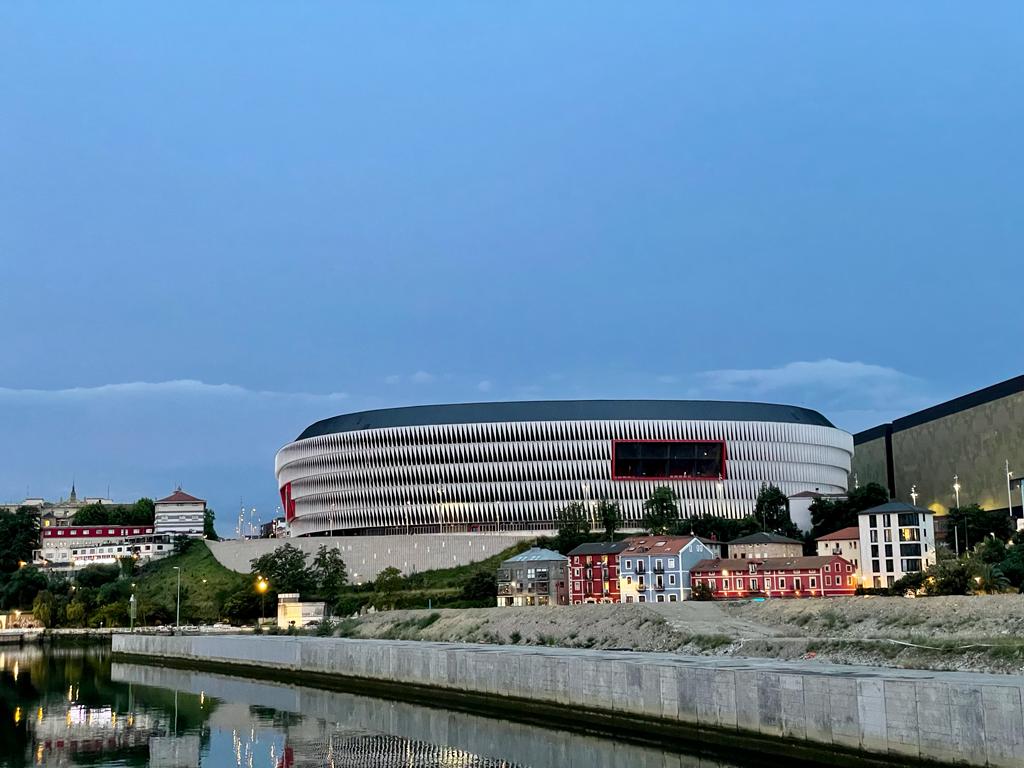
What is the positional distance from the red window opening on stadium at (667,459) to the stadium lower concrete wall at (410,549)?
1620cm

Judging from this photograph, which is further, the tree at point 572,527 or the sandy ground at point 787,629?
the tree at point 572,527

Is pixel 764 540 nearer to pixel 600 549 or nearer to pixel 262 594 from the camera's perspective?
pixel 600 549

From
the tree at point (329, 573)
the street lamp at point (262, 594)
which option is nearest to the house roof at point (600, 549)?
the tree at point (329, 573)

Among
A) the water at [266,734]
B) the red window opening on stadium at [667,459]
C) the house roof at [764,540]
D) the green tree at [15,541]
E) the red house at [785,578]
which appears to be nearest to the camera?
the water at [266,734]

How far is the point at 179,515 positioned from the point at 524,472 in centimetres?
7451

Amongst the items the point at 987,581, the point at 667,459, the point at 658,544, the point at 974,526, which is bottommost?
the point at 987,581

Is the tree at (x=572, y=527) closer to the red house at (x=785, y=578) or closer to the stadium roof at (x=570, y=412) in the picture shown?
the stadium roof at (x=570, y=412)

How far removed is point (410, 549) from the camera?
140375mm

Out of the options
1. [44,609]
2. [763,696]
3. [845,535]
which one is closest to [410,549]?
[44,609]

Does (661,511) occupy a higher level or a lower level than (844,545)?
higher

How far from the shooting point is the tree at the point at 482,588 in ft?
378

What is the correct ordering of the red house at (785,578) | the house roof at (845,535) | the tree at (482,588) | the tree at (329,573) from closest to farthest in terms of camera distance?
the red house at (785,578), the house roof at (845,535), the tree at (482,588), the tree at (329,573)

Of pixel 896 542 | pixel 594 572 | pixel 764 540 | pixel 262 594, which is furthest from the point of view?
pixel 262 594

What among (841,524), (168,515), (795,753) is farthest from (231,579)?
(795,753)
